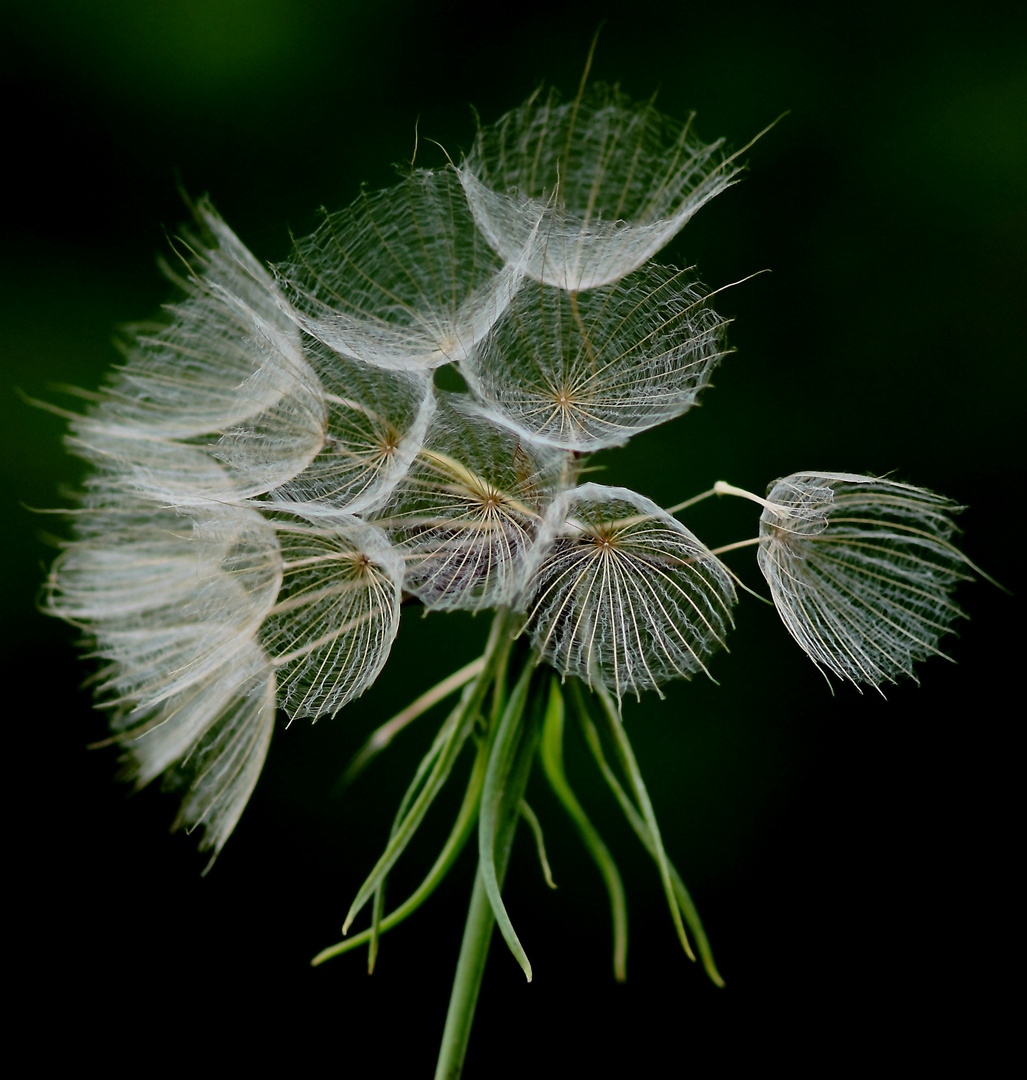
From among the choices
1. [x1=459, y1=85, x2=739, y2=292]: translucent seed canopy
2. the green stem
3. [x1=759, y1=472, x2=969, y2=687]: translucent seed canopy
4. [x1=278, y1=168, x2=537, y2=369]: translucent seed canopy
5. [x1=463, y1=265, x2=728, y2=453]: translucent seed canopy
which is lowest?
the green stem

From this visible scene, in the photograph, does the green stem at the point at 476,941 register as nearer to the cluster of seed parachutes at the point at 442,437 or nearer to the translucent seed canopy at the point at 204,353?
the cluster of seed parachutes at the point at 442,437

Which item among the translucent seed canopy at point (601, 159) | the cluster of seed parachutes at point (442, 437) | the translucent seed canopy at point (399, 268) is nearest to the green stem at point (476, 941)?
the cluster of seed parachutes at point (442, 437)

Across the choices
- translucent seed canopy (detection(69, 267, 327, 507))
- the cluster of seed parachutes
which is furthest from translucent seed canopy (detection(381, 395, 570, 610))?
translucent seed canopy (detection(69, 267, 327, 507))

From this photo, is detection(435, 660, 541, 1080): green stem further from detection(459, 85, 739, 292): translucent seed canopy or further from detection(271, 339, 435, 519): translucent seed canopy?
detection(459, 85, 739, 292): translucent seed canopy

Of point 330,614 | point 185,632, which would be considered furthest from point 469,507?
point 185,632

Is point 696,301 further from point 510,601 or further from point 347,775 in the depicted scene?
point 347,775

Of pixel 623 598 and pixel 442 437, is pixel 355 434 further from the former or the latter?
pixel 623 598

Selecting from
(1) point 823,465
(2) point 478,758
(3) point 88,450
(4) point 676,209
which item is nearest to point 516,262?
(4) point 676,209
